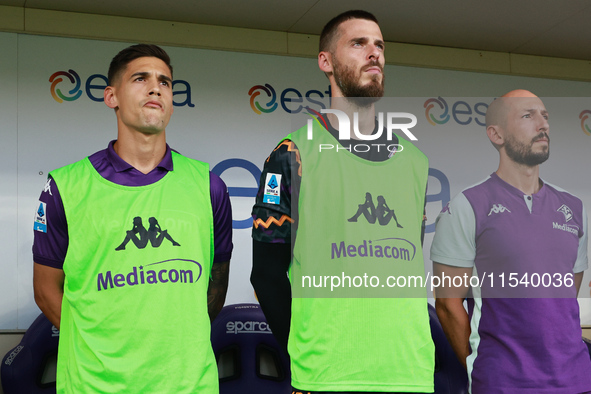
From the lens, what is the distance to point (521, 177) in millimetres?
2580

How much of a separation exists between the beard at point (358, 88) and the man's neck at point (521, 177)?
676mm

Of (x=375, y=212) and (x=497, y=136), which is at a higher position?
(x=497, y=136)

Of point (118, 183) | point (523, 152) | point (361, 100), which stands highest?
point (361, 100)

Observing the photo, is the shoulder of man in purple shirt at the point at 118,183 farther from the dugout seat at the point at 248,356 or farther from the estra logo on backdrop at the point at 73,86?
the estra logo on backdrop at the point at 73,86

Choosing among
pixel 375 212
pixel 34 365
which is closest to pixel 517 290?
pixel 375 212

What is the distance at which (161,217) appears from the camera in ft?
7.29

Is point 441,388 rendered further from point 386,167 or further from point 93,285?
point 93,285

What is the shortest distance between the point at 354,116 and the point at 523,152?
75cm

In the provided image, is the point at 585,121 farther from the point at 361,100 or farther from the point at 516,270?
the point at 361,100

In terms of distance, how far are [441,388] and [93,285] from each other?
2.07 m

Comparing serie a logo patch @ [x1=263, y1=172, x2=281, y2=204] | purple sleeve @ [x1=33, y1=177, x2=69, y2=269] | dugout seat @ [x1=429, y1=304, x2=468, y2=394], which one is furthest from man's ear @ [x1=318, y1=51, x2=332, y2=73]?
dugout seat @ [x1=429, y1=304, x2=468, y2=394]

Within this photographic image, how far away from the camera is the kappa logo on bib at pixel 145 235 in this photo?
2.19m

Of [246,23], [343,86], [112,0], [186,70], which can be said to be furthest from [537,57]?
[343,86]

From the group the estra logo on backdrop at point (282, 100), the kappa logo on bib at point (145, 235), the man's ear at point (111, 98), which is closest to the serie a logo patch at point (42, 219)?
the kappa logo on bib at point (145, 235)
